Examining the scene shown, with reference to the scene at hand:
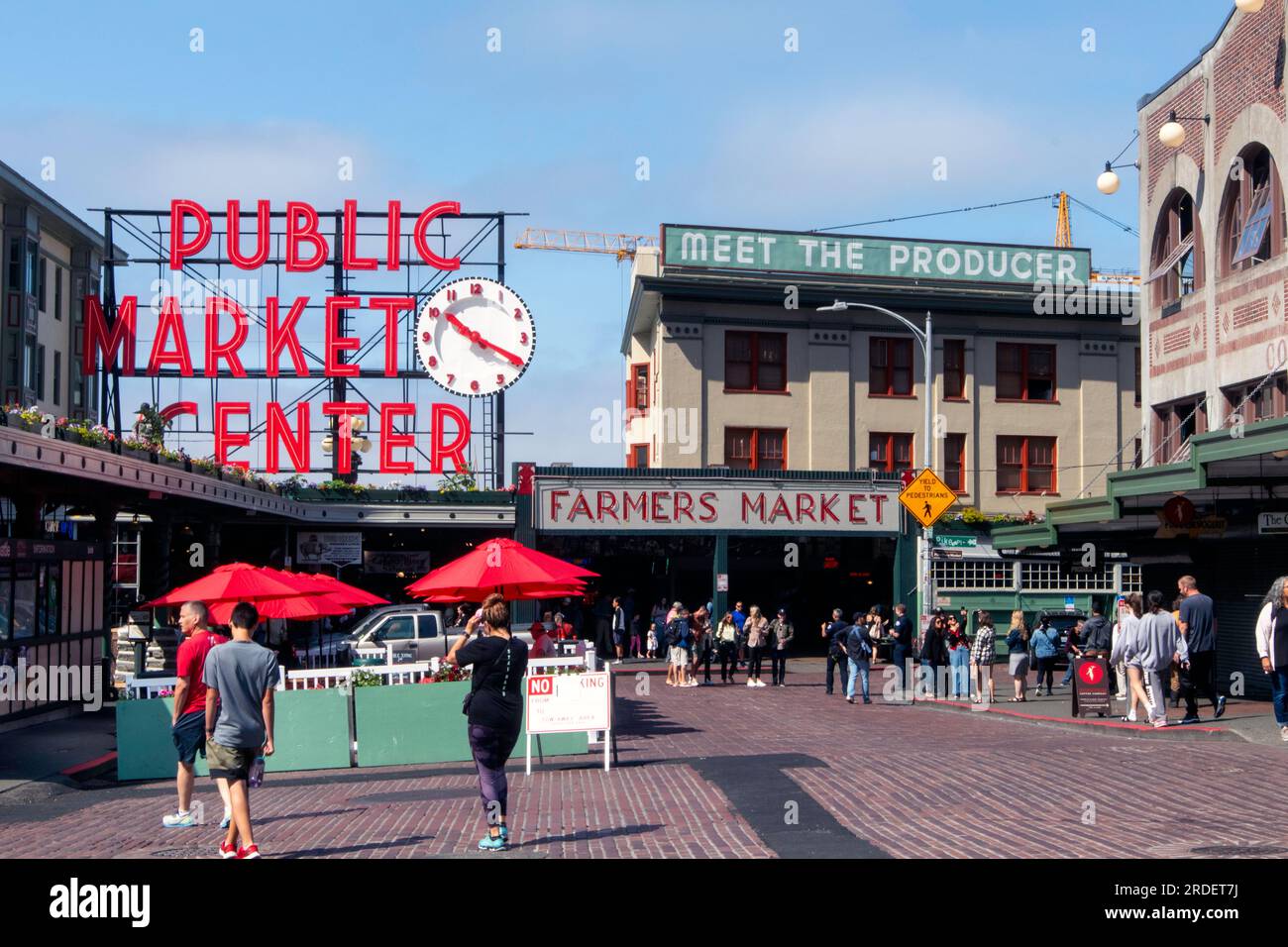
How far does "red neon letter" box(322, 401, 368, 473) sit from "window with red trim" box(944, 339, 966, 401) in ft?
57.7

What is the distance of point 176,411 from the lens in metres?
38.6

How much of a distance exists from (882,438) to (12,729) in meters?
29.1

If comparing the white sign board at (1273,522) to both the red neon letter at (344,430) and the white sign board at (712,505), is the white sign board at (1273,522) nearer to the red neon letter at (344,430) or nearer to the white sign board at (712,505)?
the white sign board at (712,505)

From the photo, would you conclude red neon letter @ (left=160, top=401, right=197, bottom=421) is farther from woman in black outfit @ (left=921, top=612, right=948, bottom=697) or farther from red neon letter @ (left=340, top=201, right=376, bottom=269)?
woman in black outfit @ (left=921, top=612, right=948, bottom=697)

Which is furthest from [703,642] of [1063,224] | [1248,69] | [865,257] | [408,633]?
[1063,224]

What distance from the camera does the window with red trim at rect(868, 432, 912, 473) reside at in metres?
43.3

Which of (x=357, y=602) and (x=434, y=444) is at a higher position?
(x=434, y=444)

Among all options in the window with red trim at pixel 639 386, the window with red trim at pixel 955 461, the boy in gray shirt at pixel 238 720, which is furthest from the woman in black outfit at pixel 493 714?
the window with red trim at pixel 639 386

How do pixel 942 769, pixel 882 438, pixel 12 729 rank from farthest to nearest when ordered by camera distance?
pixel 882 438, pixel 12 729, pixel 942 769

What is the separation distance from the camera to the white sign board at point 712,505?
39.3 m

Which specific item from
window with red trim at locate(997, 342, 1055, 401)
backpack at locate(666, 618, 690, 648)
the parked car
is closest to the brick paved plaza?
the parked car

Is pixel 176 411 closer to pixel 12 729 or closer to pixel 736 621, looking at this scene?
pixel 736 621

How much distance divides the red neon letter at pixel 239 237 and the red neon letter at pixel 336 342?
234cm
